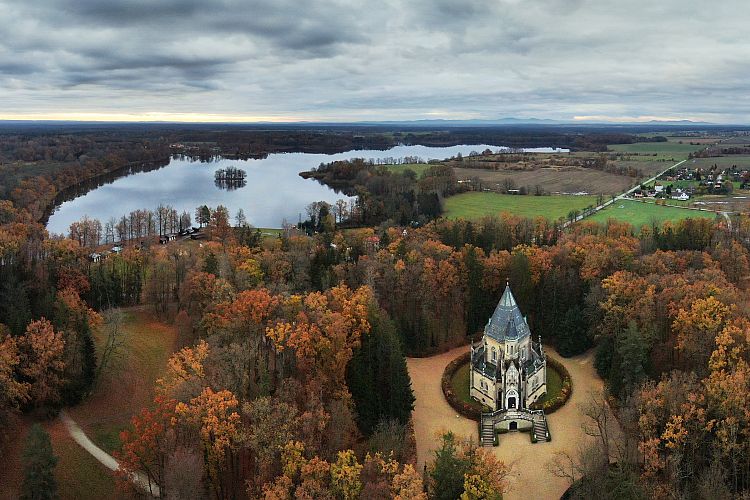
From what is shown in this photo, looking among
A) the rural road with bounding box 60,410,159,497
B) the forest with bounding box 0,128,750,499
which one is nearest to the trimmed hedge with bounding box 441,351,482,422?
the forest with bounding box 0,128,750,499

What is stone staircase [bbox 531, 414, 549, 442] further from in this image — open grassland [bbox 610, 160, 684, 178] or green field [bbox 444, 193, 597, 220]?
open grassland [bbox 610, 160, 684, 178]

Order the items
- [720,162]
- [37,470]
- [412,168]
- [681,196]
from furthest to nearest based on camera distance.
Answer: [720,162]
[412,168]
[681,196]
[37,470]

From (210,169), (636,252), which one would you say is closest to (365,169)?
(210,169)

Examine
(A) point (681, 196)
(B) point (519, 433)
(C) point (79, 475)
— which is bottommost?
(B) point (519, 433)

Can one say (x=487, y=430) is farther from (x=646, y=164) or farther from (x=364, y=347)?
(x=646, y=164)

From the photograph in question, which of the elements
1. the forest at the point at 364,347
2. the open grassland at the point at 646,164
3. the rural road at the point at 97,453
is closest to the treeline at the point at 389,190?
the forest at the point at 364,347

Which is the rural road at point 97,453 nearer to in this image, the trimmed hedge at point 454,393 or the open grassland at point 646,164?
the trimmed hedge at point 454,393

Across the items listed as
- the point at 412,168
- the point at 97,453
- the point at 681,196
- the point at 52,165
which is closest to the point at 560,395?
the point at 97,453
